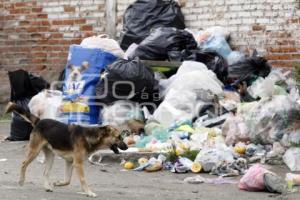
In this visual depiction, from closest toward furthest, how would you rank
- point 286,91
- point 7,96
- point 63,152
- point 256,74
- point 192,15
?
point 63,152 → point 286,91 → point 256,74 → point 192,15 → point 7,96

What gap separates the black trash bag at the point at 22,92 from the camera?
32.9ft

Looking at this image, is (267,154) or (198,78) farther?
(198,78)

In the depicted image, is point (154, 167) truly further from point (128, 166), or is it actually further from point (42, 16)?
point (42, 16)

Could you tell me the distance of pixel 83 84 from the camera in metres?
9.95

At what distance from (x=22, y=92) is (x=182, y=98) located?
235cm

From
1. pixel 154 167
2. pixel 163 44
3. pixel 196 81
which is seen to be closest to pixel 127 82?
pixel 196 81

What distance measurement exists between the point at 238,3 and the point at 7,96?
4368mm

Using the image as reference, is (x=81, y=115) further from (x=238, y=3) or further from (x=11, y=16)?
(x=11, y=16)

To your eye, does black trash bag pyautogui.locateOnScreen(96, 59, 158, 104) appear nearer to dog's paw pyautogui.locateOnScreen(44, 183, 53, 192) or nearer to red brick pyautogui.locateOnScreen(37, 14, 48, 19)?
dog's paw pyautogui.locateOnScreen(44, 183, 53, 192)

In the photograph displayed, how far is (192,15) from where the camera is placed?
10984mm

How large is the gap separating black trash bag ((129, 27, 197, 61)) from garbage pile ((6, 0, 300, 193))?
0.01 m

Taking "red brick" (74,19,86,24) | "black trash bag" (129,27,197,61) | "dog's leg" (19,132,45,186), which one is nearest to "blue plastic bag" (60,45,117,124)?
"black trash bag" (129,27,197,61)

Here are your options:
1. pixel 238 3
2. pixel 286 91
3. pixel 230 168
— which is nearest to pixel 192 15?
pixel 238 3

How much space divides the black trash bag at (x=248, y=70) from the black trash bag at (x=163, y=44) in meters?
0.69
